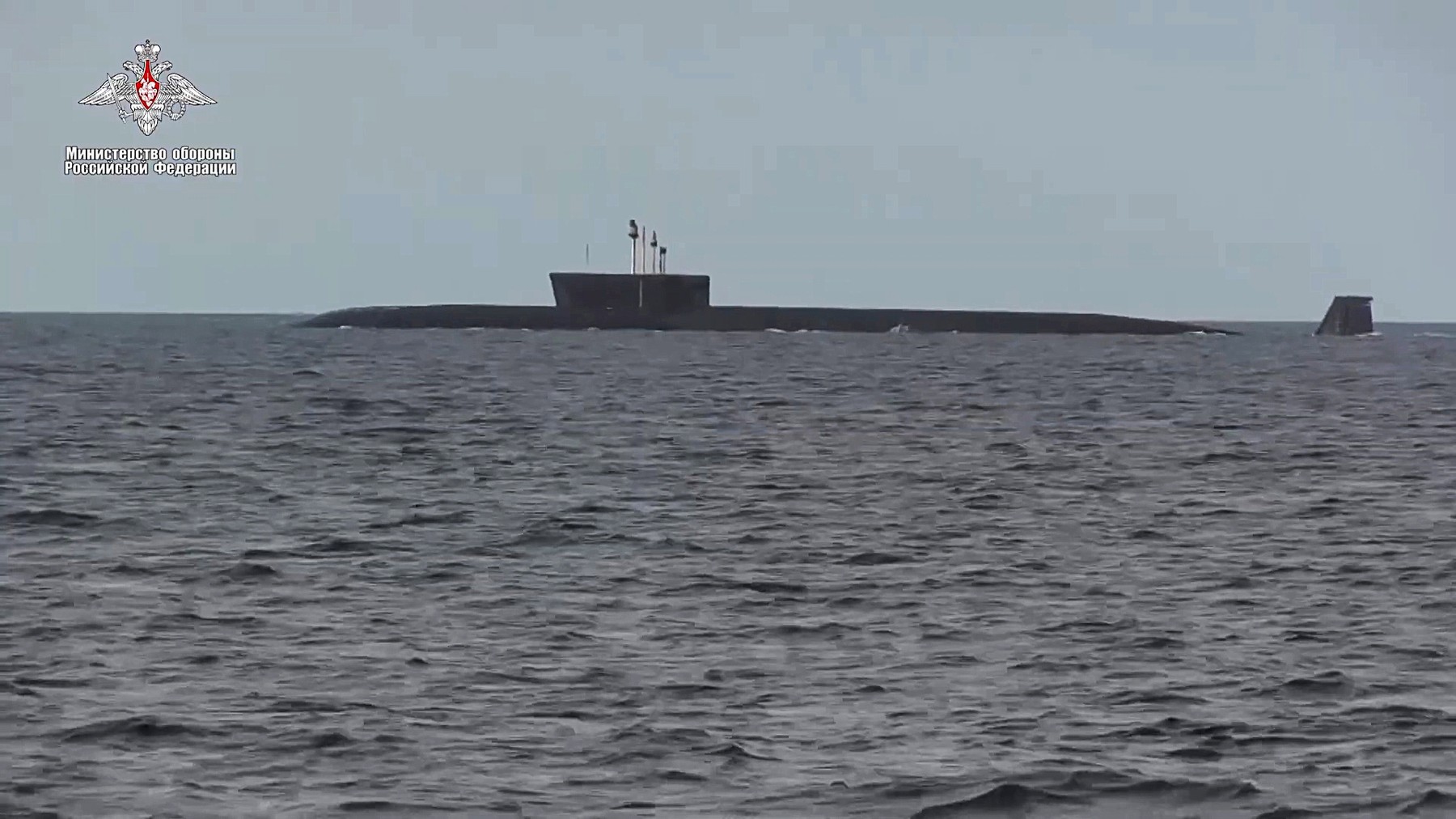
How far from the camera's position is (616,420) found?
45.1 m

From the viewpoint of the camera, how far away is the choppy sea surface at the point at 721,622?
13289mm

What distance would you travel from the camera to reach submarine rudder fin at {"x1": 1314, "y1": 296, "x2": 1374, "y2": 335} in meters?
136

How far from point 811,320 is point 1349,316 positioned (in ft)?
133

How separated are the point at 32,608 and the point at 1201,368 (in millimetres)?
66309

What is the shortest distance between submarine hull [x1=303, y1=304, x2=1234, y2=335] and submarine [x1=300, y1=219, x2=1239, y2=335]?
50mm

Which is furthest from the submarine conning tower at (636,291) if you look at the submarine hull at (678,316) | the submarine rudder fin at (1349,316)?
the submarine rudder fin at (1349,316)

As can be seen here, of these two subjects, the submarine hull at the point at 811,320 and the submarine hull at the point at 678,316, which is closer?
the submarine hull at the point at 678,316

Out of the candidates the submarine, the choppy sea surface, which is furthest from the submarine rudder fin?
the choppy sea surface

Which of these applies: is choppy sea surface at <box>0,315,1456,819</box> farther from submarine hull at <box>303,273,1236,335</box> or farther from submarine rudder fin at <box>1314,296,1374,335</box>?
submarine rudder fin at <box>1314,296,1374,335</box>

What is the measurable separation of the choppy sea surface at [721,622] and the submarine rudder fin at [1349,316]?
9780cm

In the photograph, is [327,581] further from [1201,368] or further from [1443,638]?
[1201,368]

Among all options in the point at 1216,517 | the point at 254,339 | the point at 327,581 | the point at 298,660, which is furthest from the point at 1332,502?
the point at 254,339

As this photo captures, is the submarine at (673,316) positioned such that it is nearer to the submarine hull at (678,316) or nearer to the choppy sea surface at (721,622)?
the submarine hull at (678,316)

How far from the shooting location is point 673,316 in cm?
11325
